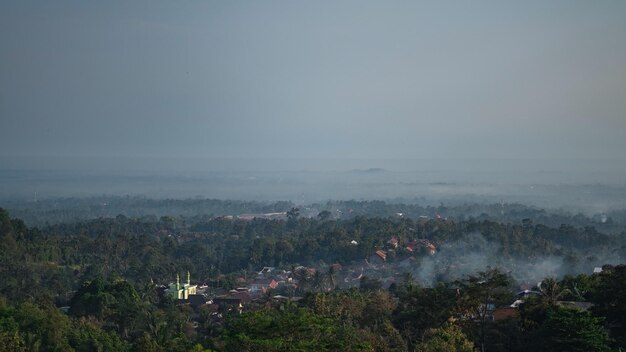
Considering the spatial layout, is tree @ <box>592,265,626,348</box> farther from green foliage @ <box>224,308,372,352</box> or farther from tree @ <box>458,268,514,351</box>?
green foliage @ <box>224,308,372,352</box>

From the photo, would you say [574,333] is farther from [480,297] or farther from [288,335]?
[288,335]

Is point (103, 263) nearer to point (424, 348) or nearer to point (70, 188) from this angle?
point (424, 348)

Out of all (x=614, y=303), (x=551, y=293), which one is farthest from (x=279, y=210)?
(x=614, y=303)

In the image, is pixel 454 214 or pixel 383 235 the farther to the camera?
pixel 454 214

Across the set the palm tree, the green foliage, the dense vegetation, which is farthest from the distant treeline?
the green foliage

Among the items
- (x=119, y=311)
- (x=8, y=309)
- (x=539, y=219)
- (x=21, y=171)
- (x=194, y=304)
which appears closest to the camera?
(x=8, y=309)

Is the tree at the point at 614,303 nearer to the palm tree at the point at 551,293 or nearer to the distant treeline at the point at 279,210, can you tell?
the palm tree at the point at 551,293

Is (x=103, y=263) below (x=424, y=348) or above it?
below

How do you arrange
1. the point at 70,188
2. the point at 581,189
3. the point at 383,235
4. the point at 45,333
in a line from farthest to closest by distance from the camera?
the point at 70,188 → the point at 581,189 → the point at 383,235 → the point at 45,333

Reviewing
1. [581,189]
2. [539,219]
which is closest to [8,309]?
[539,219]
